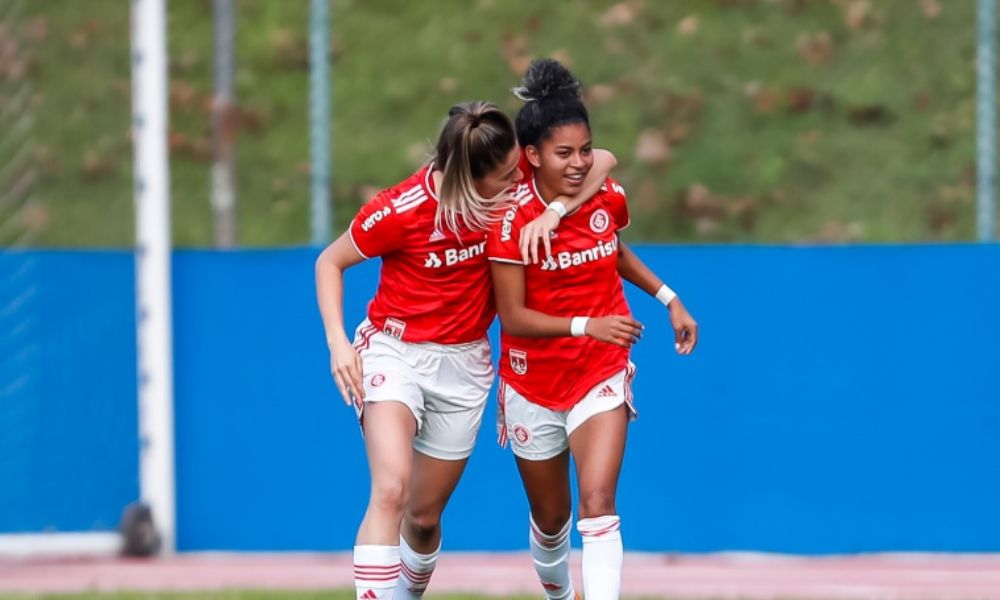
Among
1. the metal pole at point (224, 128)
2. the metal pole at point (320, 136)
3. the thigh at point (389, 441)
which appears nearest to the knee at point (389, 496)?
the thigh at point (389, 441)

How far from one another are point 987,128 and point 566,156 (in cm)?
453

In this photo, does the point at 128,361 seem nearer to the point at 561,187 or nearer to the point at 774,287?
the point at 774,287

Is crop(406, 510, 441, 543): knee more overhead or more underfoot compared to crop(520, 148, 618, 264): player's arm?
more underfoot

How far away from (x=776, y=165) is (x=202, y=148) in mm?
4484

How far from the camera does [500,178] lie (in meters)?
5.62

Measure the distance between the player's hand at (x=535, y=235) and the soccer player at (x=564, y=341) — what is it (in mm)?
63

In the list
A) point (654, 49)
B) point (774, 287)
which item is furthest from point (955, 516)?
point (654, 49)

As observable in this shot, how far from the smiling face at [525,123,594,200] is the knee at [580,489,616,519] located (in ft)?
3.48

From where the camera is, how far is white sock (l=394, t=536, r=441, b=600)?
606 centimetres

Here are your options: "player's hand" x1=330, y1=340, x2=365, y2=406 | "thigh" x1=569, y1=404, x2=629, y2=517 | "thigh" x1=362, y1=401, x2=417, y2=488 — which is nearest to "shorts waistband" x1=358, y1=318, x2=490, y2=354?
"thigh" x1=362, y1=401, x2=417, y2=488

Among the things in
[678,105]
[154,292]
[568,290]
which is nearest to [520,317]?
[568,290]

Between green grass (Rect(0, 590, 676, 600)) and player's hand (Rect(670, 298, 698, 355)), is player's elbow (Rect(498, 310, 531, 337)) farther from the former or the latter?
green grass (Rect(0, 590, 676, 600))

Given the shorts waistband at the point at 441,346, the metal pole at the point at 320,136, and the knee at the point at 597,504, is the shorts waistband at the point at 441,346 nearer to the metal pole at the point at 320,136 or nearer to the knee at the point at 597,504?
the knee at the point at 597,504

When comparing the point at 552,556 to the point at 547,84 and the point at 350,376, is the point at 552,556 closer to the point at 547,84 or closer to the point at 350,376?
the point at 350,376
